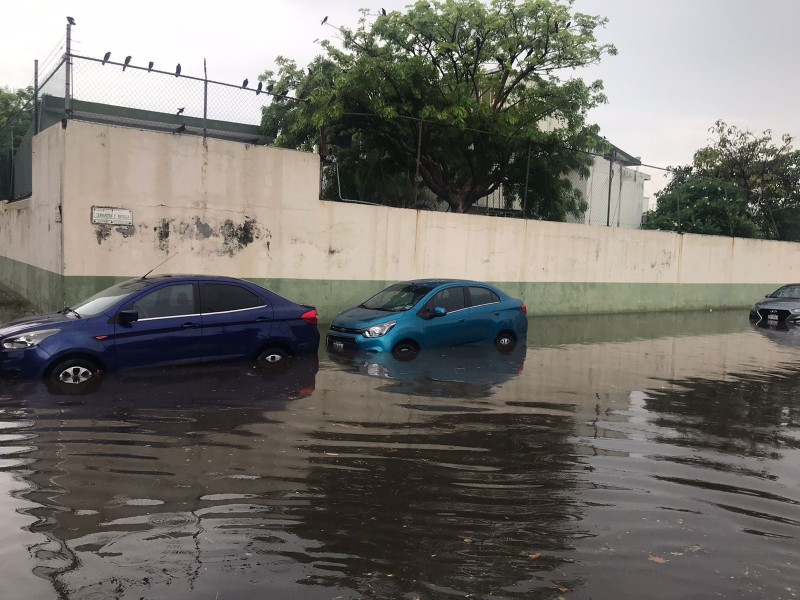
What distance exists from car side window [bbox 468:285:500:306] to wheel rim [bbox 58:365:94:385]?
261 inches

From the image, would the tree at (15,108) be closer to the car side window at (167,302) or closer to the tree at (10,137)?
the tree at (10,137)

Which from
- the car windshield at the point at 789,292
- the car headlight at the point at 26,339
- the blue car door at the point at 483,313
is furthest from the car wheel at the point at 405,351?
the car windshield at the point at 789,292

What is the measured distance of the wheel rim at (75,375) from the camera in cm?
800

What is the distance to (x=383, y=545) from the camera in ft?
13.3

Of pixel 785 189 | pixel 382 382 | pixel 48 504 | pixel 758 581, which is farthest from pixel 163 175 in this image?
pixel 785 189

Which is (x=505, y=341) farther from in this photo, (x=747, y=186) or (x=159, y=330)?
(x=747, y=186)

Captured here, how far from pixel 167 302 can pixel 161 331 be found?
44 centimetres

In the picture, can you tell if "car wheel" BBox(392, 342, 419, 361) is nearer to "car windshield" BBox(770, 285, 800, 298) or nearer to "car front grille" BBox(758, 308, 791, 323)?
"car front grille" BBox(758, 308, 791, 323)

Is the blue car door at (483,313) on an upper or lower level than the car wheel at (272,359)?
upper

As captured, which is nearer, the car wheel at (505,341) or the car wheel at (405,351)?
the car wheel at (405,351)

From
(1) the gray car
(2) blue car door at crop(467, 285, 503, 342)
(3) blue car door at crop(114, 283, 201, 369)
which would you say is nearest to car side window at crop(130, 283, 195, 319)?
(3) blue car door at crop(114, 283, 201, 369)

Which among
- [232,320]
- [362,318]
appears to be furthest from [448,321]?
[232,320]

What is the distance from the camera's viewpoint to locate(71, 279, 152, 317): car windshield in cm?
853

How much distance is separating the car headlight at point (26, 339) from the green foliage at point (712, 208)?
89.6 ft
